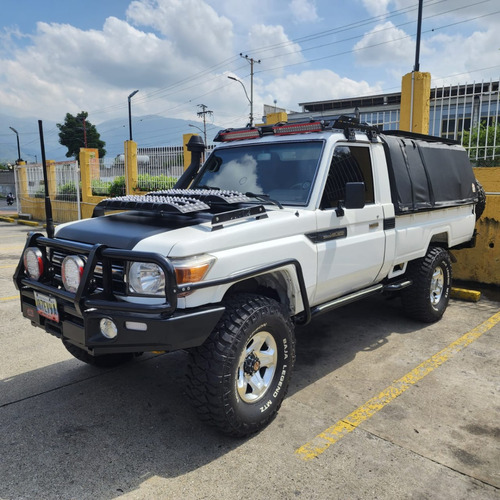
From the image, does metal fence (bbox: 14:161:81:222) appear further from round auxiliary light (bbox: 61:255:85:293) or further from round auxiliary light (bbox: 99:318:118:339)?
round auxiliary light (bbox: 99:318:118:339)

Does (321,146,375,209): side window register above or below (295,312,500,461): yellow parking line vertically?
above

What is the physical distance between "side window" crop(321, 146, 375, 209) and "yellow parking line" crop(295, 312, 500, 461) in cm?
162

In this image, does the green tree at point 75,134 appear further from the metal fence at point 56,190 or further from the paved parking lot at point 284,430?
the paved parking lot at point 284,430

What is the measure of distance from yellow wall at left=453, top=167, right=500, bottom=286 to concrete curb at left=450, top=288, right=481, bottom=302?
0.69 m

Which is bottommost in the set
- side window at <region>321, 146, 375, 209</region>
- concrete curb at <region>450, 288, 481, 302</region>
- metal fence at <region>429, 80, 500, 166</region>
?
concrete curb at <region>450, 288, 481, 302</region>

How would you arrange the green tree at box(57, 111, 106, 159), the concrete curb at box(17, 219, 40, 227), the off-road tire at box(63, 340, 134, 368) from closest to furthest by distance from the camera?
the off-road tire at box(63, 340, 134, 368) < the concrete curb at box(17, 219, 40, 227) < the green tree at box(57, 111, 106, 159)

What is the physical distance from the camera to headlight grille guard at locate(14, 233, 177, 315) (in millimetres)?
2621

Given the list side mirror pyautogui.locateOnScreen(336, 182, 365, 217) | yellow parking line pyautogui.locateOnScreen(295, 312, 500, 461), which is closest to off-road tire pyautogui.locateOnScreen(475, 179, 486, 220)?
yellow parking line pyautogui.locateOnScreen(295, 312, 500, 461)

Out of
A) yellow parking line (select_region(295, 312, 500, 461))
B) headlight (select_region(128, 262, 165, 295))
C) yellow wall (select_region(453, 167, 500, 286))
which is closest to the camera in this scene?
headlight (select_region(128, 262, 165, 295))

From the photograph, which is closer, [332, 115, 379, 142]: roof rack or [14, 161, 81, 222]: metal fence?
[332, 115, 379, 142]: roof rack

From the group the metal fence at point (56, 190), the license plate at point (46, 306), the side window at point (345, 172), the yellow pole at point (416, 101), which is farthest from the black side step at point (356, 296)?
the metal fence at point (56, 190)

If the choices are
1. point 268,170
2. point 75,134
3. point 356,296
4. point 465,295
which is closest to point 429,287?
point 356,296

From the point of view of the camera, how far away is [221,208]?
12.0 feet

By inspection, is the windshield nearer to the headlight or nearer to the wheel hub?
the wheel hub
